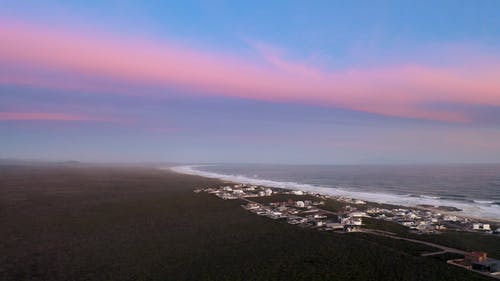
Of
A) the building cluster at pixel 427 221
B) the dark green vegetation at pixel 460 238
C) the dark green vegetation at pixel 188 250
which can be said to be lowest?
the dark green vegetation at pixel 188 250

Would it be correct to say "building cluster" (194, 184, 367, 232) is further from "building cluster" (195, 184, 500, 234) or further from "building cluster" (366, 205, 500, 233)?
"building cluster" (366, 205, 500, 233)

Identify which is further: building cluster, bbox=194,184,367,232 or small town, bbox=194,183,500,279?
building cluster, bbox=194,184,367,232

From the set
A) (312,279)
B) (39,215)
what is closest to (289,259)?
(312,279)

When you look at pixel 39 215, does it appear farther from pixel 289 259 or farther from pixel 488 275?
pixel 488 275

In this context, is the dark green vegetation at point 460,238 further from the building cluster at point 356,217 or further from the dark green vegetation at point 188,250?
the dark green vegetation at point 188,250

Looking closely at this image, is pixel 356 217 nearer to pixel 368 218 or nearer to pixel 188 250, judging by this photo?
pixel 368 218

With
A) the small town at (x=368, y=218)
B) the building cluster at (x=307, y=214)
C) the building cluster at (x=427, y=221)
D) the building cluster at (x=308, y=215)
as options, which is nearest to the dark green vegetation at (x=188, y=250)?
the small town at (x=368, y=218)

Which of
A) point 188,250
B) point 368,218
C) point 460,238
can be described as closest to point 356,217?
point 368,218

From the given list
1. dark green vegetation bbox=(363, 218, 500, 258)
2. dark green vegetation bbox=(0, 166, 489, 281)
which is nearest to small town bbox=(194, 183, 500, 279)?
dark green vegetation bbox=(363, 218, 500, 258)
